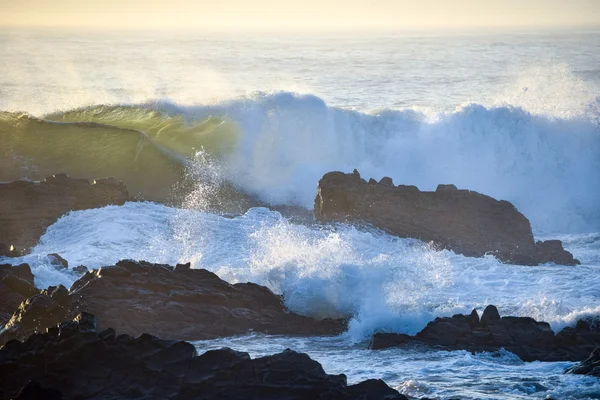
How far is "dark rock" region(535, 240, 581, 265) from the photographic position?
18.7 m

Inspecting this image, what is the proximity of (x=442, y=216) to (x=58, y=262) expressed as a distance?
7.90m

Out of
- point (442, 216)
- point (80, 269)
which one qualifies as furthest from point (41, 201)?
point (442, 216)

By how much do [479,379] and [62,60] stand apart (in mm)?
48184

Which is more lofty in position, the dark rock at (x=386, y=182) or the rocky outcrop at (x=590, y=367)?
the dark rock at (x=386, y=182)

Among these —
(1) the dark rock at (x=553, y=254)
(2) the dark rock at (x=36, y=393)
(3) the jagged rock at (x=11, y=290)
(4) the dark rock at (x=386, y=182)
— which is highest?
(4) the dark rock at (x=386, y=182)

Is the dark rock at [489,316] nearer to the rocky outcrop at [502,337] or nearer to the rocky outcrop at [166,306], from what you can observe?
the rocky outcrop at [502,337]

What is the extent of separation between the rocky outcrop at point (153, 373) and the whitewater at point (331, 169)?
4.95 feet

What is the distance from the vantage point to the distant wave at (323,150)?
88.4 feet

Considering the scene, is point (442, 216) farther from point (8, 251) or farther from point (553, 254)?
point (8, 251)

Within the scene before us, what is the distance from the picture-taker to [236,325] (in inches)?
526

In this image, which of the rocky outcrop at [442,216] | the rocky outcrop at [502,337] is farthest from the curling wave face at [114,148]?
the rocky outcrop at [502,337]

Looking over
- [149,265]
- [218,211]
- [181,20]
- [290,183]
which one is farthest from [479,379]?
[181,20]

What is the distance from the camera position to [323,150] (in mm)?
29203

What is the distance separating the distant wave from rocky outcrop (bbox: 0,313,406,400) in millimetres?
15853
